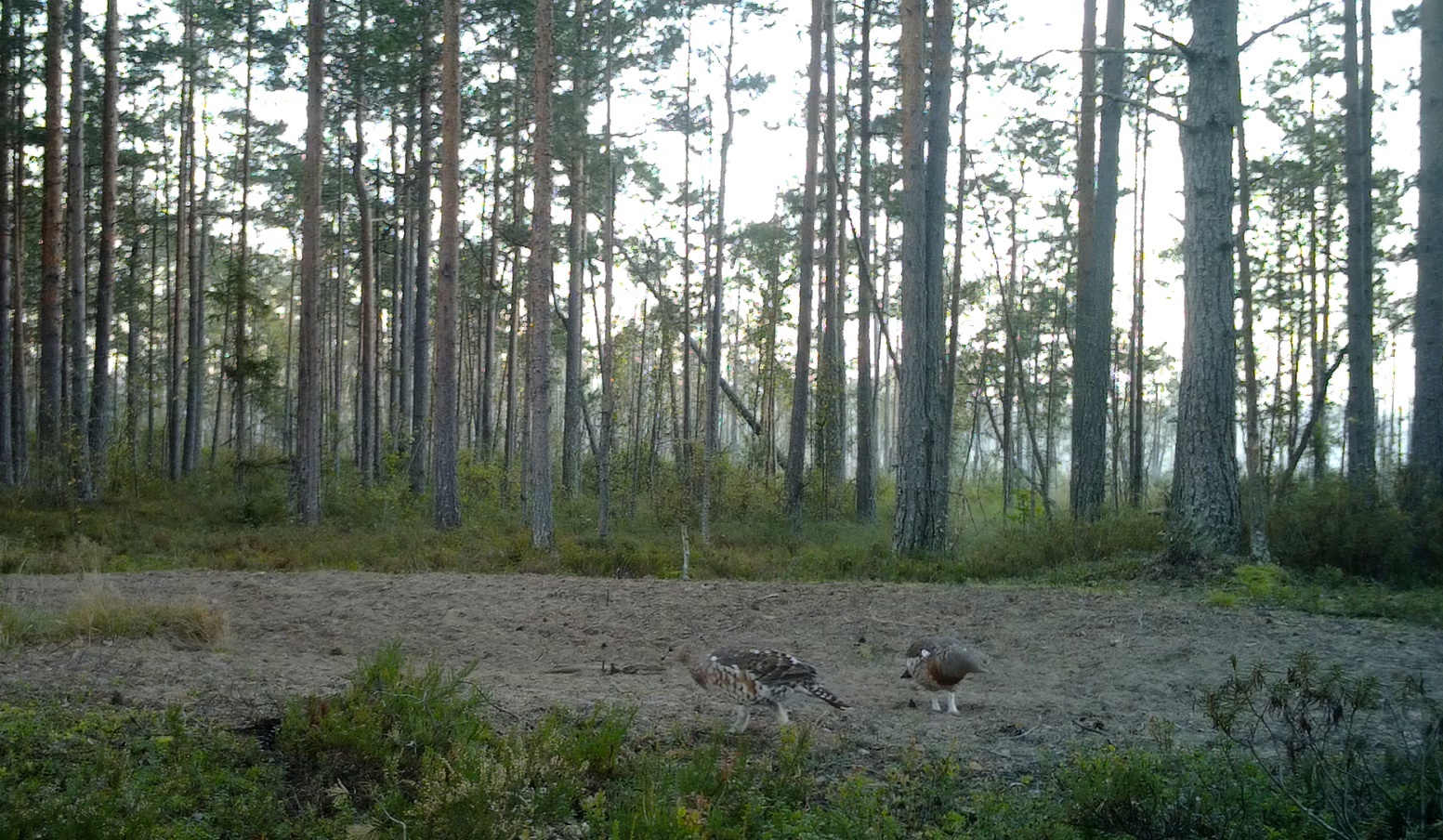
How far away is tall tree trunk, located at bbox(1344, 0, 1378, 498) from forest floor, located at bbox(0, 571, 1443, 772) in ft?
31.0

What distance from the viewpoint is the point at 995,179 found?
30.5 meters

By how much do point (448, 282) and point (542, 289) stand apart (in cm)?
315

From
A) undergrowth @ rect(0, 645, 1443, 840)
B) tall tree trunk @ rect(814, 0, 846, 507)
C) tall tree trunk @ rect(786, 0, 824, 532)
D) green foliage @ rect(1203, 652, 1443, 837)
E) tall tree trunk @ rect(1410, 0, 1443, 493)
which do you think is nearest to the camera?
green foliage @ rect(1203, 652, 1443, 837)

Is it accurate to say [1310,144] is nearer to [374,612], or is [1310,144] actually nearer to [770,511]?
[770,511]

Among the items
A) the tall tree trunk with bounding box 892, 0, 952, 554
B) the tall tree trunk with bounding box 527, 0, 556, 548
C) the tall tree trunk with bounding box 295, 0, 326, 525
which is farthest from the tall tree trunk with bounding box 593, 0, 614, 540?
the tall tree trunk with bounding box 295, 0, 326, 525

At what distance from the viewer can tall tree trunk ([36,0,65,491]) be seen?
19.9m

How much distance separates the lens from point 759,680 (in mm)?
6340

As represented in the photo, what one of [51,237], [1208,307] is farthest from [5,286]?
[1208,307]

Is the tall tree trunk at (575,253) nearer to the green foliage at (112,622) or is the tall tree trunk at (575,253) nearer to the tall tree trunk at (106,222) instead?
the tall tree trunk at (106,222)

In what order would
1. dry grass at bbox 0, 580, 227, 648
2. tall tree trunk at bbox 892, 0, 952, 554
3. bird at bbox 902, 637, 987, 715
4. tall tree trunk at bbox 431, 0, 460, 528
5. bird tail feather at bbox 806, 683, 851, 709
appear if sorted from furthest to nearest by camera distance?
tall tree trunk at bbox 431, 0, 460, 528, tall tree trunk at bbox 892, 0, 952, 554, dry grass at bbox 0, 580, 227, 648, bird at bbox 902, 637, 987, 715, bird tail feather at bbox 806, 683, 851, 709

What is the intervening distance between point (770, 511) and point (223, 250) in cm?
3094

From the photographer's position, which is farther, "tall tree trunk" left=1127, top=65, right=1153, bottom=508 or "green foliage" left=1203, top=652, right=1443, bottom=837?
"tall tree trunk" left=1127, top=65, right=1153, bottom=508

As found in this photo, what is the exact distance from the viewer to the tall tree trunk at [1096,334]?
56.9 ft

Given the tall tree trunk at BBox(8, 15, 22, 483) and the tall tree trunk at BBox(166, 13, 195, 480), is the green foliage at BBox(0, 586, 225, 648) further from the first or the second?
the tall tree trunk at BBox(166, 13, 195, 480)
